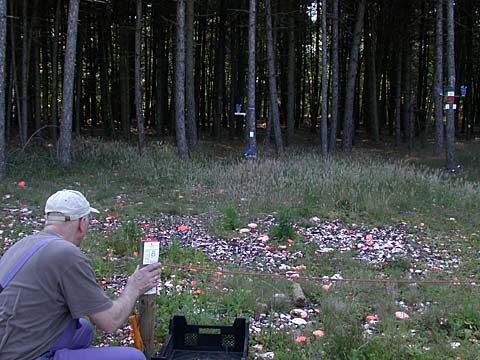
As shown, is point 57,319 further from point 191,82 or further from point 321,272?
point 191,82

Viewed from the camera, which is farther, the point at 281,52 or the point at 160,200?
the point at 281,52

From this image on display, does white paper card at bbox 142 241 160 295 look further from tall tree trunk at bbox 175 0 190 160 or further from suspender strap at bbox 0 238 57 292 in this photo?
tall tree trunk at bbox 175 0 190 160

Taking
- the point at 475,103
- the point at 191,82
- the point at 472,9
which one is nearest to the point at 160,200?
the point at 191,82

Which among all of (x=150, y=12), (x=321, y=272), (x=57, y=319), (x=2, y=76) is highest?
(x=150, y=12)

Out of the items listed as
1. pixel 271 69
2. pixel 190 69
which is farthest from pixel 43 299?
pixel 190 69

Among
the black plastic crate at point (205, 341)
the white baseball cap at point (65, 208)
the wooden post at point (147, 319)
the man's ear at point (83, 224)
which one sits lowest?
the black plastic crate at point (205, 341)

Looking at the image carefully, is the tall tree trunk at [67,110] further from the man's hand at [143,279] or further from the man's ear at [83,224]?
the man's ear at [83,224]

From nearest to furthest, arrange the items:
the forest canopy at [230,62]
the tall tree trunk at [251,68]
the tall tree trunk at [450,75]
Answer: the tall tree trunk at [450,75] → the tall tree trunk at [251,68] → the forest canopy at [230,62]

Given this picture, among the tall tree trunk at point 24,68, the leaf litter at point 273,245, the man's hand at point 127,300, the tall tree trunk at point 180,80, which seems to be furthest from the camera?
the tall tree trunk at point 24,68

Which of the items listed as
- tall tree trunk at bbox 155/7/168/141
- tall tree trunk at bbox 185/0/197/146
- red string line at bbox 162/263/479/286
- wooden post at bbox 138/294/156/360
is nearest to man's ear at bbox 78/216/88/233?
wooden post at bbox 138/294/156/360

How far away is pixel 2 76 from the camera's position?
42.0 feet

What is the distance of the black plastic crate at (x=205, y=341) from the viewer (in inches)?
167

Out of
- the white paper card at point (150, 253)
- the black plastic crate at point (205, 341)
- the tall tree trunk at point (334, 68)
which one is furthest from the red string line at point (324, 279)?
the tall tree trunk at point (334, 68)

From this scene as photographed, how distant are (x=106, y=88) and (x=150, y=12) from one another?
5.34 meters
